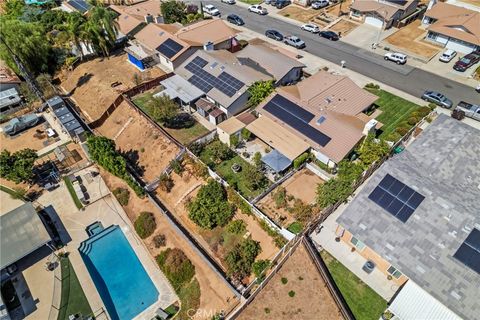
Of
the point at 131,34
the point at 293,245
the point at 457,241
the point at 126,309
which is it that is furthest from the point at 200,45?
the point at 457,241

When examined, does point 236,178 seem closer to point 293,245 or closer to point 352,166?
point 293,245

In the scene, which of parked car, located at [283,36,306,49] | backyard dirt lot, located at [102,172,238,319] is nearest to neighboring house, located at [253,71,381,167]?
backyard dirt lot, located at [102,172,238,319]

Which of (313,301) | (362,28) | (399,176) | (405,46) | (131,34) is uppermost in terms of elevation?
(131,34)

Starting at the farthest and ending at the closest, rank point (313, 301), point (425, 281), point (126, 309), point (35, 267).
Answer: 1. point (35, 267)
2. point (126, 309)
3. point (313, 301)
4. point (425, 281)

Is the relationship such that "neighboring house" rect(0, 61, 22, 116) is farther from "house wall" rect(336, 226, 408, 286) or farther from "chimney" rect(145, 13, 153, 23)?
"house wall" rect(336, 226, 408, 286)

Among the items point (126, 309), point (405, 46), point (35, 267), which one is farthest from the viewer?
point (405, 46)

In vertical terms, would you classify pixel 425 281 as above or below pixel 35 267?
below

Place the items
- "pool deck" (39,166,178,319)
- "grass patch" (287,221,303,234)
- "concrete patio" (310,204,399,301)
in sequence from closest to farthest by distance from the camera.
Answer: "concrete patio" (310,204,399,301) → "pool deck" (39,166,178,319) → "grass patch" (287,221,303,234)

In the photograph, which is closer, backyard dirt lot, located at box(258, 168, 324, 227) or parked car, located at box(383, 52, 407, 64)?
backyard dirt lot, located at box(258, 168, 324, 227)
